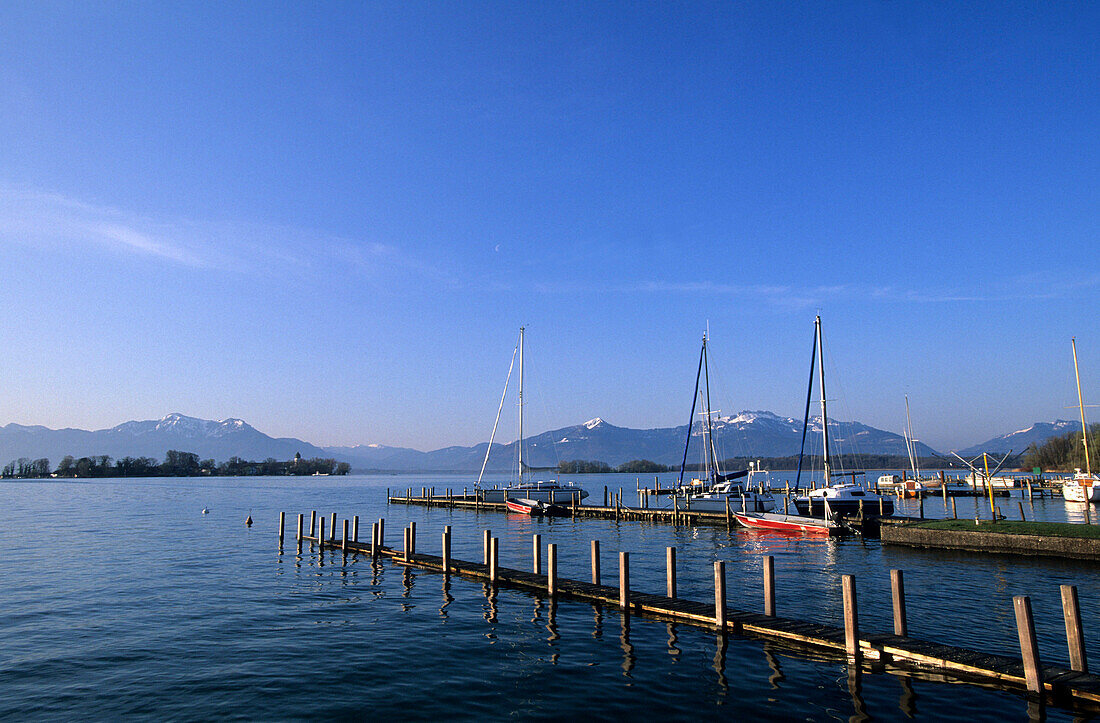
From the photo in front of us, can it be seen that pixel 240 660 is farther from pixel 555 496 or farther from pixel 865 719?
pixel 555 496

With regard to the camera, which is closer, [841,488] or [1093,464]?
[841,488]

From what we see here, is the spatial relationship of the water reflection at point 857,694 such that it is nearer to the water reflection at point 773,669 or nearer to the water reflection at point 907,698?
the water reflection at point 907,698

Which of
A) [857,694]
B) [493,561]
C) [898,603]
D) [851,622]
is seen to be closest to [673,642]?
[851,622]

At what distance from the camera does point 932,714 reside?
14.7 metres

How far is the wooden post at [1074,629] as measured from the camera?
15.2m

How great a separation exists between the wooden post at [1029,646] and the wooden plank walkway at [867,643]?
0.82 ft

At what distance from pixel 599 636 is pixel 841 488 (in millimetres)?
42605

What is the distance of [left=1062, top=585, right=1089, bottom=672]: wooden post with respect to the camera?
598 inches

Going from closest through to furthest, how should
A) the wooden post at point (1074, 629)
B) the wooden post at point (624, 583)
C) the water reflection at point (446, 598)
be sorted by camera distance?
the wooden post at point (1074, 629), the wooden post at point (624, 583), the water reflection at point (446, 598)

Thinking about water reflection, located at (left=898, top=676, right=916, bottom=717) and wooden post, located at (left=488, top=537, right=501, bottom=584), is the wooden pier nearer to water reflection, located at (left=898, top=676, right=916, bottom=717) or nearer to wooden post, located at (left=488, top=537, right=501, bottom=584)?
water reflection, located at (left=898, top=676, right=916, bottom=717)

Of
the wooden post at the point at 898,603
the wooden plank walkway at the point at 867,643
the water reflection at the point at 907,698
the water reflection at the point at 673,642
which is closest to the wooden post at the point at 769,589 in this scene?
the wooden plank walkway at the point at 867,643

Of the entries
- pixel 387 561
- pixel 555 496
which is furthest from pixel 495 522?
pixel 387 561

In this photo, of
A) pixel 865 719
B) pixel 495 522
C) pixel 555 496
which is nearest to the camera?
pixel 865 719

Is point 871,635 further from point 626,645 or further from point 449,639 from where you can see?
point 449,639
